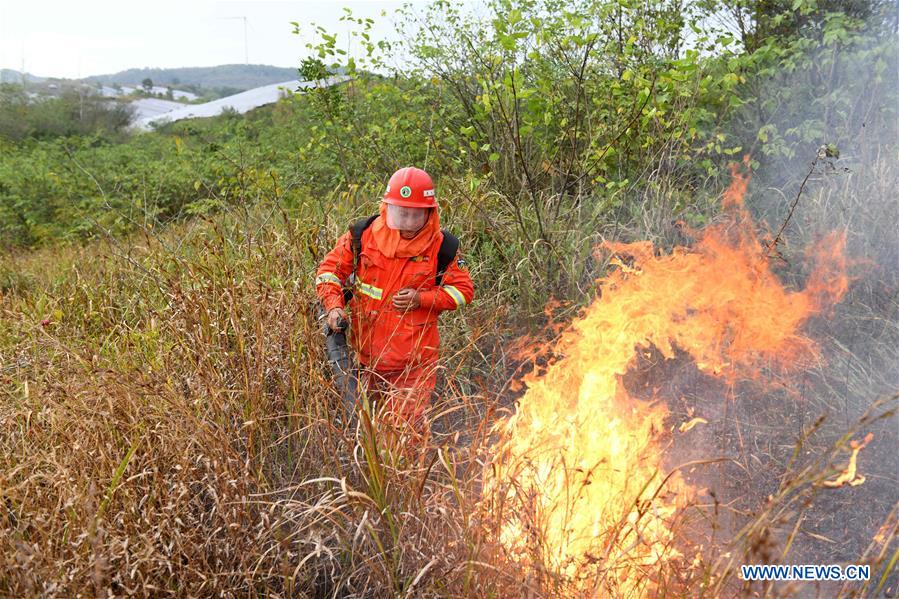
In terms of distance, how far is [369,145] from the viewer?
586 centimetres

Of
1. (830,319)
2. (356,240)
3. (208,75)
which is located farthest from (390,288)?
(208,75)

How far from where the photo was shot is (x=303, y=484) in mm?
2301

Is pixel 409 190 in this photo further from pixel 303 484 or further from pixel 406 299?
pixel 303 484

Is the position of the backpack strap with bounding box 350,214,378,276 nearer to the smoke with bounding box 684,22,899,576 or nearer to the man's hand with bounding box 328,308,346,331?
the man's hand with bounding box 328,308,346,331

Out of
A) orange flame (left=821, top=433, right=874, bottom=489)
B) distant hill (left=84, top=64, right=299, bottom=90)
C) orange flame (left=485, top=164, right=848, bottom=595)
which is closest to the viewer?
orange flame (left=821, top=433, right=874, bottom=489)

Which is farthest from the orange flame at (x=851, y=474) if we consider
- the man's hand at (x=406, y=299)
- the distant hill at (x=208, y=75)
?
the distant hill at (x=208, y=75)

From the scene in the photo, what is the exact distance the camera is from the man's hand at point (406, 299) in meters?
3.19

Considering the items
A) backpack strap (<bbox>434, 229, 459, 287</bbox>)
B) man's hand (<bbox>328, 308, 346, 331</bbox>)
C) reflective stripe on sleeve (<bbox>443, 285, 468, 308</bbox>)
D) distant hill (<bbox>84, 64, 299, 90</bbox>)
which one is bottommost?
man's hand (<bbox>328, 308, 346, 331</bbox>)

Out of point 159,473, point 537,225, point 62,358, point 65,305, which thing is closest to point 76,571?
point 159,473

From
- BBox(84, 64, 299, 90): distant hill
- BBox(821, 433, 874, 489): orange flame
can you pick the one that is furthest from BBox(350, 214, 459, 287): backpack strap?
BBox(84, 64, 299, 90): distant hill

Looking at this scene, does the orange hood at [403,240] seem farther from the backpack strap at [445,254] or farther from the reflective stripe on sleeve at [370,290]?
the reflective stripe on sleeve at [370,290]

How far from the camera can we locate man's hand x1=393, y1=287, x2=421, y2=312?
3189mm

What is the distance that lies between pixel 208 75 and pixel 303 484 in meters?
54.3

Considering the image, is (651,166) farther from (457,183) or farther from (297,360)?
(297,360)
